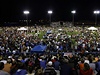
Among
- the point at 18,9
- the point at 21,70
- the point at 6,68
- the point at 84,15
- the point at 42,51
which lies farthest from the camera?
the point at 84,15

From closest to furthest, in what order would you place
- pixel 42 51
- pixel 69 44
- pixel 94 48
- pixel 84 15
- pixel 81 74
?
pixel 81 74 < pixel 42 51 < pixel 94 48 < pixel 69 44 < pixel 84 15

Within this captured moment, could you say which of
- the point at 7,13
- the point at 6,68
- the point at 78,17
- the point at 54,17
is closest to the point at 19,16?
the point at 7,13

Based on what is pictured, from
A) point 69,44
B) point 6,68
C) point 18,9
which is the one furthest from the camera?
point 18,9

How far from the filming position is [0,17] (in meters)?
89.9

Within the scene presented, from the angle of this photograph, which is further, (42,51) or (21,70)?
(42,51)

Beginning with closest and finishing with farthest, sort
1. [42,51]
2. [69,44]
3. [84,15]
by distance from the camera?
1. [42,51]
2. [69,44]
3. [84,15]

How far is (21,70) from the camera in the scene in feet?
23.4

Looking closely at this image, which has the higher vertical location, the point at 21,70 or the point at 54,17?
the point at 54,17

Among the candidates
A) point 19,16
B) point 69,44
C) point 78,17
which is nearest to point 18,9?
point 19,16

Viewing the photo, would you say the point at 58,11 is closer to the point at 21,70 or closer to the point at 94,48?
the point at 94,48

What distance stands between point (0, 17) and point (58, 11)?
33.8 meters

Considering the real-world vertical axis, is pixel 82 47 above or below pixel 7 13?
below

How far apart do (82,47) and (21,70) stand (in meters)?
16.2

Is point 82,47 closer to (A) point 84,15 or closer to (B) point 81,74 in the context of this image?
(B) point 81,74
